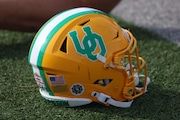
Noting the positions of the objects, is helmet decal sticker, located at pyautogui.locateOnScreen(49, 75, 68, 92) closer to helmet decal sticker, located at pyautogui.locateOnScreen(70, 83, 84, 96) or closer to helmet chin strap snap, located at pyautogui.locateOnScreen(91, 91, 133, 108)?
helmet decal sticker, located at pyautogui.locateOnScreen(70, 83, 84, 96)

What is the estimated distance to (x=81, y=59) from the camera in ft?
6.54

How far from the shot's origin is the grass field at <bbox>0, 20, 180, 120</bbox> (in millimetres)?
2092

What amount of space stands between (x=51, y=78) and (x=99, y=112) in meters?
0.27

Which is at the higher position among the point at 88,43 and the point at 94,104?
the point at 88,43

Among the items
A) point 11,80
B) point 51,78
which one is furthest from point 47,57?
point 11,80

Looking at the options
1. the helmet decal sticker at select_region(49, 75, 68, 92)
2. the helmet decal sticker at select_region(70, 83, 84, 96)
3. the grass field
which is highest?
the helmet decal sticker at select_region(49, 75, 68, 92)

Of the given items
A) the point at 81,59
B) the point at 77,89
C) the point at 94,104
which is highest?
the point at 81,59

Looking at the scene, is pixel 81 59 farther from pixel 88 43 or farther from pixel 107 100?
pixel 107 100

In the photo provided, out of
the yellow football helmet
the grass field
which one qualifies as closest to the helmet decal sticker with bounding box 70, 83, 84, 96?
the yellow football helmet

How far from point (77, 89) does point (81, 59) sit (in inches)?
5.6

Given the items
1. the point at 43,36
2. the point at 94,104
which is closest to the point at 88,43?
the point at 43,36

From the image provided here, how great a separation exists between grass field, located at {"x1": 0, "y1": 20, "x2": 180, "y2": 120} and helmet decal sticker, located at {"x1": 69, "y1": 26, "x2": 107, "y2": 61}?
0.92 feet

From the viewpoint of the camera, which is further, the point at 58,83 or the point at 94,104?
the point at 94,104

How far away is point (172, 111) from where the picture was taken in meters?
2.12
